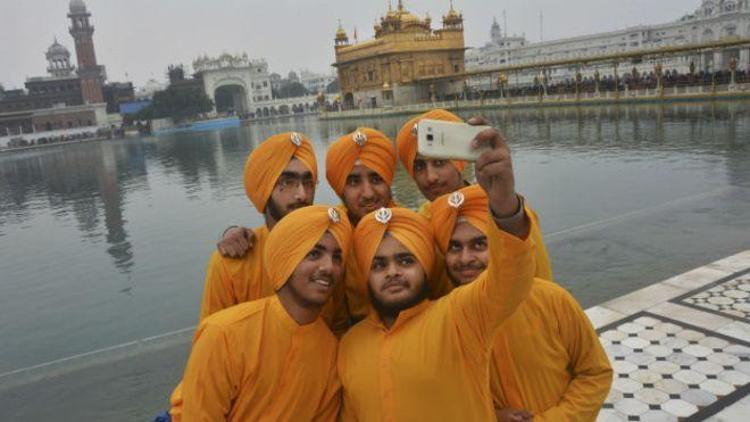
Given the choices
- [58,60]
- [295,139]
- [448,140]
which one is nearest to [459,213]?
[448,140]

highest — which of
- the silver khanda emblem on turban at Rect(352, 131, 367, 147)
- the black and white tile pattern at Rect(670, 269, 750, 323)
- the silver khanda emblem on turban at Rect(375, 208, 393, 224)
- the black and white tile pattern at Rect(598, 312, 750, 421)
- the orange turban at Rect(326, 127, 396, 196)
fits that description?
the silver khanda emblem on turban at Rect(352, 131, 367, 147)

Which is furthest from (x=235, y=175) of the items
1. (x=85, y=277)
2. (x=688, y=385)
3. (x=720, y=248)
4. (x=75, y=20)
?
(x=75, y=20)

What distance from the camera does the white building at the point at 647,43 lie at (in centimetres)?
4603

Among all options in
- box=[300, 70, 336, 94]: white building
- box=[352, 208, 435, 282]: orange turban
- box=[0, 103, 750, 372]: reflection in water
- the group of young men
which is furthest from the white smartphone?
box=[300, 70, 336, 94]: white building

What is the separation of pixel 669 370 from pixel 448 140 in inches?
111

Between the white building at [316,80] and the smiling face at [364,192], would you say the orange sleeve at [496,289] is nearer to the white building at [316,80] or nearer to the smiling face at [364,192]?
the smiling face at [364,192]

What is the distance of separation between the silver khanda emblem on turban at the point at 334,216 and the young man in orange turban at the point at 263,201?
467mm

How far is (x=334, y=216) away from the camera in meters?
1.73

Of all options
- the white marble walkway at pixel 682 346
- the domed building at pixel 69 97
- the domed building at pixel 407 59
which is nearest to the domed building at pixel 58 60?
the domed building at pixel 69 97

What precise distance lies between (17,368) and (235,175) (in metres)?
11.2

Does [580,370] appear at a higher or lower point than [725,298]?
higher

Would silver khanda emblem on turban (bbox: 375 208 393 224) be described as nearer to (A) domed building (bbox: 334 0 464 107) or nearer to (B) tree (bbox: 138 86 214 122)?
(A) domed building (bbox: 334 0 464 107)

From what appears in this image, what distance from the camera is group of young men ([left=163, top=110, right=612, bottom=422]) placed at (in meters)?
1.52

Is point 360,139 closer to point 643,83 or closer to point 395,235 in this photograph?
point 395,235
